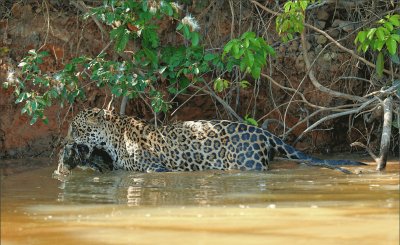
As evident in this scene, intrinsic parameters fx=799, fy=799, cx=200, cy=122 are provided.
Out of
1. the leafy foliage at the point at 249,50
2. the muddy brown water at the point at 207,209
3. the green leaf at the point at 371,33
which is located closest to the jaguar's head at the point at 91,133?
the muddy brown water at the point at 207,209

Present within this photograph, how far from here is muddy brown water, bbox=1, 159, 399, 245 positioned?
4027mm

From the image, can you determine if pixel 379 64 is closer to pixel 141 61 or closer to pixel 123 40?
pixel 141 61

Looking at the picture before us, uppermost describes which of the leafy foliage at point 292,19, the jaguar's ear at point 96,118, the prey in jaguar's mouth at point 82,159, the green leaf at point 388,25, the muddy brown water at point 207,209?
the leafy foliage at point 292,19

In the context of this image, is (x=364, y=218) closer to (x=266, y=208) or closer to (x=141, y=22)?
(x=266, y=208)

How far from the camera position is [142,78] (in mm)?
8406

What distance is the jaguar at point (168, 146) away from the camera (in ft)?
27.0

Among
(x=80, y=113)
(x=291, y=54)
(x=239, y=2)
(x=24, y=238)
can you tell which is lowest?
(x=24, y=238)

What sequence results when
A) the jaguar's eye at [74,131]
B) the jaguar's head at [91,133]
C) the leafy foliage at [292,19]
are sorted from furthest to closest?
the jaguar's eye at [74,131] → the jaguar's head at [91,133] → the leafy foliage at [292,19]

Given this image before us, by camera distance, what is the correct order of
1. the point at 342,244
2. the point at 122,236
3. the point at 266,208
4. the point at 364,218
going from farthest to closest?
the point at 266,208
the point at 364,218
the point at 122,236
the point at 342,244

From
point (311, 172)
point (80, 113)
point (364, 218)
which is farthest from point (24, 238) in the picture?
point (80, 113)

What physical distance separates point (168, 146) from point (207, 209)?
3796 mm

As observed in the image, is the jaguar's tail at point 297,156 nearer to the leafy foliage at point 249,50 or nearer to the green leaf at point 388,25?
the leafy foliage at point 249,50

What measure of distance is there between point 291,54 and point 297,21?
72.1 inches

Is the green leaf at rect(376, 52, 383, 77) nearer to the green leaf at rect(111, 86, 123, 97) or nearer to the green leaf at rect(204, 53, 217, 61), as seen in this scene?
the green leaf at rect(204, 53, 217, 61)
